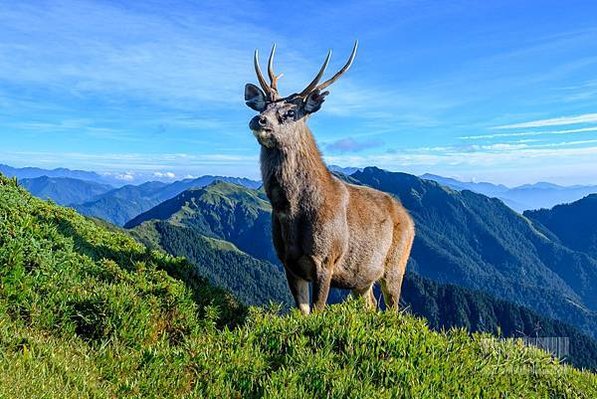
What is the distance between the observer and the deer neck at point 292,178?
31.9 ft

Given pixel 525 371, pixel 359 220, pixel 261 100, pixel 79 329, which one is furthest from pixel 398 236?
pixel 79 329


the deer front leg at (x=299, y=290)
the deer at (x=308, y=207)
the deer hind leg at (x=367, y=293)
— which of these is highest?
the deer at (x=308, y=207)

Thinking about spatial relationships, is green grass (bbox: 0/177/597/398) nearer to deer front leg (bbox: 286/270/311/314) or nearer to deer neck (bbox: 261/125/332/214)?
deer front leg (bbox: 286/270/311/314)

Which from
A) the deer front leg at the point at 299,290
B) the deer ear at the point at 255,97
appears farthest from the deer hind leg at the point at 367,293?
the deer ear at the point at 255,97

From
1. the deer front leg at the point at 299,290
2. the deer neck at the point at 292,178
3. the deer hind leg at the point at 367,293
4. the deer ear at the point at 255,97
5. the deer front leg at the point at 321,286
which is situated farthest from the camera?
the deer hind leg at the point at 367,293

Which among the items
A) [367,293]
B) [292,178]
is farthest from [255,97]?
[367,293]

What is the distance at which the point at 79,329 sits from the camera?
22.1ft

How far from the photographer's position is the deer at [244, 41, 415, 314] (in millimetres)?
9602

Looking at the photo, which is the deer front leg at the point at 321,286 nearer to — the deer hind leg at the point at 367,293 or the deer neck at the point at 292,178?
the deer neck at the point at 292,178

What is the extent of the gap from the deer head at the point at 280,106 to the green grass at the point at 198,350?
129 inches

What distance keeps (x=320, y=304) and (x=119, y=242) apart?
5674 millimetres

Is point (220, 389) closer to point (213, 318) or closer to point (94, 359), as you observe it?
point (94, 359)

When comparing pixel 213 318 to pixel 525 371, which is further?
pixel 213 318

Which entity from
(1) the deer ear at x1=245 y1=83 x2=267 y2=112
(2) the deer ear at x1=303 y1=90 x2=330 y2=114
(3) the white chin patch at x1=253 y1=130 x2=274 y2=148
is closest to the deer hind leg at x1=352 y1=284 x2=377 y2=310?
(3) the white chin patch at x1=253 y1=130 x2=274 y2=148
